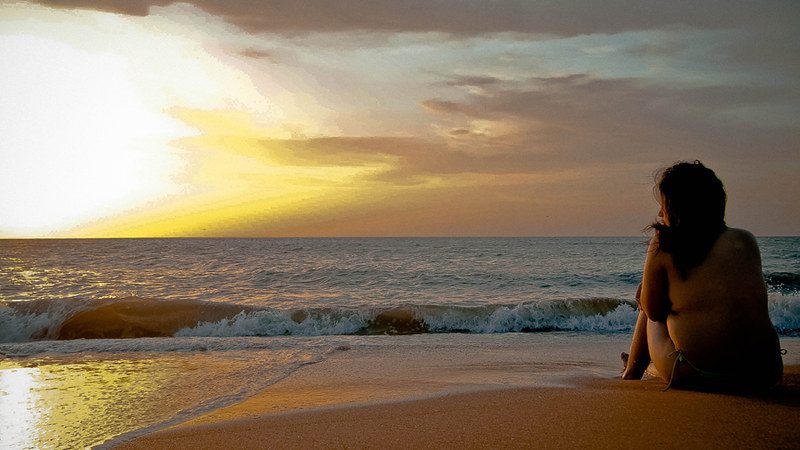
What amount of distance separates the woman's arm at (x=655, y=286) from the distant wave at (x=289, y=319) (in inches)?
418

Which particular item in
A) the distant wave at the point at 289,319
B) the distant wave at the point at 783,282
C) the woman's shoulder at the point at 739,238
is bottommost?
the distant wave at the point at 783,282

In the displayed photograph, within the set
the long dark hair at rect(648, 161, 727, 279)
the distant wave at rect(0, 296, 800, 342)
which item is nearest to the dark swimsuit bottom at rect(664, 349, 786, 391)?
the long dark hair at rect(648, 161, 727, 279)

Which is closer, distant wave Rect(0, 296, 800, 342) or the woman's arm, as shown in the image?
the woman's arm

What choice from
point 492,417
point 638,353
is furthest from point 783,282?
point 492,417

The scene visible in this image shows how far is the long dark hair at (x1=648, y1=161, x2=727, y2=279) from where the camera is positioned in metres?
3.50

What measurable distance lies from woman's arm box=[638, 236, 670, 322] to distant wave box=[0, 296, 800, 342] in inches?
418

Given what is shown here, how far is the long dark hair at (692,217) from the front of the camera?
350 cm

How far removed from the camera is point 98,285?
23641mm

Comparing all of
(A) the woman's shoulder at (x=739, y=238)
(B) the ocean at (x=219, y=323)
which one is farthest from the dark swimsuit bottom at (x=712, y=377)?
(B) the ocean at (x=219, y=323)

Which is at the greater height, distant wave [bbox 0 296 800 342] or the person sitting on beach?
the person sitting on beach

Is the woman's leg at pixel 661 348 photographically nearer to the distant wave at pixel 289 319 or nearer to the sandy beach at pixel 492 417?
the sandy beach at pixel 492 417

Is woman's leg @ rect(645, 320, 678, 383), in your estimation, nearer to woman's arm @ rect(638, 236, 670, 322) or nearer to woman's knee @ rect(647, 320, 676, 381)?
woman's knee @ rect(647, 320, 676, 381)

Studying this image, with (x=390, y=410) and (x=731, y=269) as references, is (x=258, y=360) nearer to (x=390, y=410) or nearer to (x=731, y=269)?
(x=390, y=410)

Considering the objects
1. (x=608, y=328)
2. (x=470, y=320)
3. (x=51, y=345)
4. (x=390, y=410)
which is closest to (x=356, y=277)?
(x=470, y=320)
